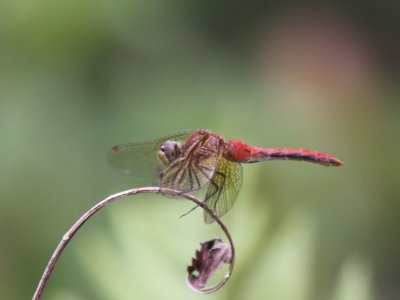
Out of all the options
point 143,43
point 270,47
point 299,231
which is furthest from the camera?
point 270,47

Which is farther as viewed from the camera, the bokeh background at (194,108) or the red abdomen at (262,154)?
the bokeh background at (194,108)

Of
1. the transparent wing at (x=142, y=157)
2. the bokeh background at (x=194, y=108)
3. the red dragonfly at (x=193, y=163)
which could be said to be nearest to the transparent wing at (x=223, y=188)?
the red dragonfly at (x=193, y=163)

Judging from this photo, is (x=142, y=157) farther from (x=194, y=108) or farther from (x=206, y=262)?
(x=194, y=108)

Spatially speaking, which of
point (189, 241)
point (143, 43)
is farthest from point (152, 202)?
point (143, 43)

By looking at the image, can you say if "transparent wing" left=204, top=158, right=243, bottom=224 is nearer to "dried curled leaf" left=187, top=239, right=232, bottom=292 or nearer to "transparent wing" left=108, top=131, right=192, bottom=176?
"transparent wing" left=108, top=131, right=192, bottom=176

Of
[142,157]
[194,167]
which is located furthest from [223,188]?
[142,157]

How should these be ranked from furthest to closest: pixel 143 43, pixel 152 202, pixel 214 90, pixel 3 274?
pixel 143 43 → pixel 214 90 → pixel 3 274 → pixel 152 202

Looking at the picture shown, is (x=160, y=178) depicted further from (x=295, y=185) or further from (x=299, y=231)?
(x=295, y=185)

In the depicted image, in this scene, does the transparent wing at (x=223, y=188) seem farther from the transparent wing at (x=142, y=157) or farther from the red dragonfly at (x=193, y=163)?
the transparent wing at (x=142, y=157)
